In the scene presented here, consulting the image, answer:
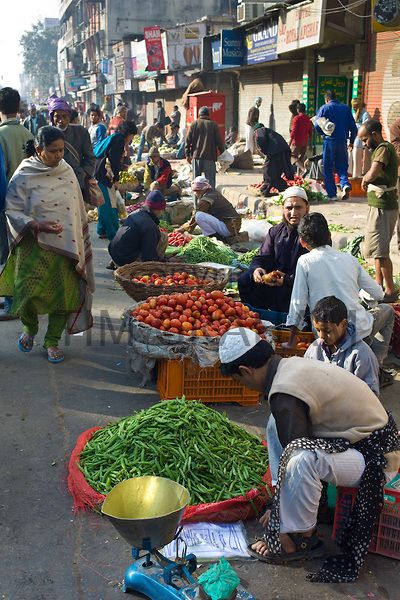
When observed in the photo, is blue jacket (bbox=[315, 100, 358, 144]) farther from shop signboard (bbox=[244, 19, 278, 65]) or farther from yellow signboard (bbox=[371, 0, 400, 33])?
shop signboard (bbox=[244, 19, 278, 65])

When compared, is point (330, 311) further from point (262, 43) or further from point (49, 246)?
point (262, 43)

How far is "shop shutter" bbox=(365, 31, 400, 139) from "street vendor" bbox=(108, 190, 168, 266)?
799 cm

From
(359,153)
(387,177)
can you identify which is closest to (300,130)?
(359,153)

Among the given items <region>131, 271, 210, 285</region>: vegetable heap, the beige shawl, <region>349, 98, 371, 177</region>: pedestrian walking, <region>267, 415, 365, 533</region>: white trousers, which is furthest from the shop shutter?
<region>267, 415, 365, 533</region>: white trousers

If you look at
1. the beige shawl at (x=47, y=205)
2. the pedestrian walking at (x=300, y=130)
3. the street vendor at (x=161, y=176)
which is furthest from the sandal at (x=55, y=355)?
the pedestrian walking at (x=300, y=130)

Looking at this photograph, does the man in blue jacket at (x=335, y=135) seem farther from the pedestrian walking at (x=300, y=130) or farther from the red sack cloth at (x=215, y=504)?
the red sack cloth at (x=215, y=504)

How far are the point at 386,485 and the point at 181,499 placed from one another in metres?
1.02

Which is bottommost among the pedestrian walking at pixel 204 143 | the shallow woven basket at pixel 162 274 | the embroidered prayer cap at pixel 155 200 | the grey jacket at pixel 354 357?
the shallow woven basket at pixel 162 274

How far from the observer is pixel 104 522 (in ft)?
11.5

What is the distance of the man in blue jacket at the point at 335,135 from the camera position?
482 inches

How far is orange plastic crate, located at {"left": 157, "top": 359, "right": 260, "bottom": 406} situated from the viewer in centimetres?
480

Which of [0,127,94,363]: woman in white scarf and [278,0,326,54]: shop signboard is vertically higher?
[278,0,326,54]: shop signboard

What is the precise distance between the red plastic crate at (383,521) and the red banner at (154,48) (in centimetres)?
3267

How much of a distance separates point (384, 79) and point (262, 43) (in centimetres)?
747
